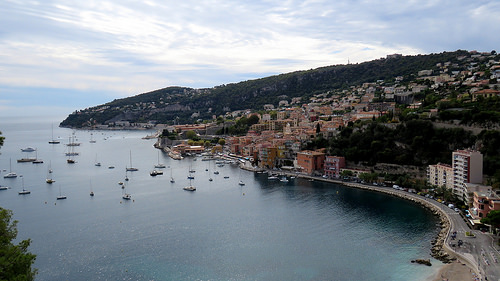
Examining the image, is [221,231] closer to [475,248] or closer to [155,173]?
[475,248]

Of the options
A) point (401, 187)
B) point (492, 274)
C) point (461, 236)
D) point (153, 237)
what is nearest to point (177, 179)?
point (153, 237)

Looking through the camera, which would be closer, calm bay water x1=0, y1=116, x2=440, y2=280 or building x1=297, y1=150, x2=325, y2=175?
calm bay water x1=0, y1=116, x2=440, y2=280

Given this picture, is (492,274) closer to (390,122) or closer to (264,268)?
(264,268)

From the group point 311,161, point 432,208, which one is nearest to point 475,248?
point 432,208

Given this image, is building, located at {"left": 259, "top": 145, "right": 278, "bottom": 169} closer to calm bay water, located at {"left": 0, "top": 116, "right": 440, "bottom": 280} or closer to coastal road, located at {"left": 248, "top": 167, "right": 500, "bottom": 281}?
calm bay water, located at {"left": 0, "top": 116, "right": 440, "bottom": 280}

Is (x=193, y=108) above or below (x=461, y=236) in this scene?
above

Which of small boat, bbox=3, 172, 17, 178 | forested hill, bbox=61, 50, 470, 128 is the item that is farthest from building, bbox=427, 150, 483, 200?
forested hill, bbox=61, 50, 470, 128

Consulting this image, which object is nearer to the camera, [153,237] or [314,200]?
[153,237]
